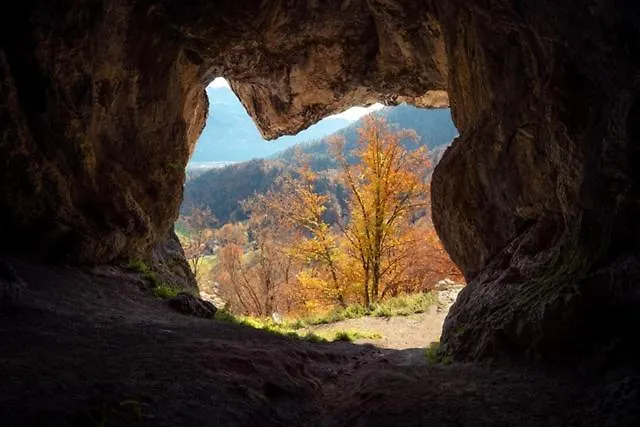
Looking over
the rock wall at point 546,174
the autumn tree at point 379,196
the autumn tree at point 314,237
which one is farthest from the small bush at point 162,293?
the autumn tree at point 314,237

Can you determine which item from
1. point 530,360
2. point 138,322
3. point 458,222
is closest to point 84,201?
point 138,322

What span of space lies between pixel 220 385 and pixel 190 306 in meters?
5.21

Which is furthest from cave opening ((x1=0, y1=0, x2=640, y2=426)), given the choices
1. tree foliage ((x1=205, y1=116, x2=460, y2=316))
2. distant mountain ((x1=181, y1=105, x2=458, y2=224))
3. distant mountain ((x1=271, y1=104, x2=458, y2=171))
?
distant mountain ((x1=271, y1=104, x2=458, y2=171))

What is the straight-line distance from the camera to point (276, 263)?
1078 inches

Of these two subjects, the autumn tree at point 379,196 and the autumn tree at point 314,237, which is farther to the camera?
the autumn tree at point 314,237

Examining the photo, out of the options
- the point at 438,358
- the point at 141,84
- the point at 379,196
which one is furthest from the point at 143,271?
the point at 379,196

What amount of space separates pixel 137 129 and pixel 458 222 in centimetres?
719

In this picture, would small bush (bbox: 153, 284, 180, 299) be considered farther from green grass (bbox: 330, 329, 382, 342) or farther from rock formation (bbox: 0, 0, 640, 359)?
green grass (bbox: 330, 329, 382, 342)

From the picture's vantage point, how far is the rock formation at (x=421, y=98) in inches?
178

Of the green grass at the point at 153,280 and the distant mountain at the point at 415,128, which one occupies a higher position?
the distant mountain at the point at 415,128

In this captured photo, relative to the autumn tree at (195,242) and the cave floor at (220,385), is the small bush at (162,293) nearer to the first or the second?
the cave floor at (220,385)

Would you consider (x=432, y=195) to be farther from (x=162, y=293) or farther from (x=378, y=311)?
(x=378, y=311)

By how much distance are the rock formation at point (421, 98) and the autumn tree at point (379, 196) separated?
6595mm

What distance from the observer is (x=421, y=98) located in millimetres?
14562
